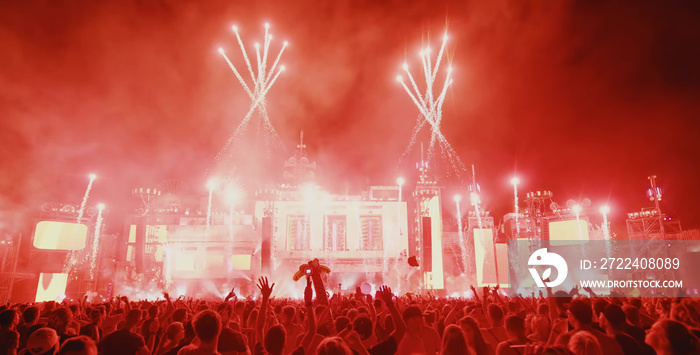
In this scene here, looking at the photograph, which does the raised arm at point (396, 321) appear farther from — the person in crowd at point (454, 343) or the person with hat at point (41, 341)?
the person with hat at point (41, 341)

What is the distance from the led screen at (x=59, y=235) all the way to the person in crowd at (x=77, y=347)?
150 feet

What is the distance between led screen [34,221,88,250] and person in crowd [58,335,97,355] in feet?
150

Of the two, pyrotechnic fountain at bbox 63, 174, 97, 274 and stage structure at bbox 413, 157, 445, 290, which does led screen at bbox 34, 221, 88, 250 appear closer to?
pyrotechnic fountain at bbox 63, 174, 97, 274

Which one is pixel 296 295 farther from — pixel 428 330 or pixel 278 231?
pixel 428 330

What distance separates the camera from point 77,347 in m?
3.70

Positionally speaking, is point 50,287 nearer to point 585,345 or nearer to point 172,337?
point 172,337

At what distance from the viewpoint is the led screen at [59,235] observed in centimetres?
4022

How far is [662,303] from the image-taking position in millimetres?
10656

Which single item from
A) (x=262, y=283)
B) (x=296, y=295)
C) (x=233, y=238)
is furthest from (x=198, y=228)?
(x=262, y=283)

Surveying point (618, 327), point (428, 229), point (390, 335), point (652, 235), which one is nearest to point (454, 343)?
point (390, 335)

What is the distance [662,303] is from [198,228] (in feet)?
174

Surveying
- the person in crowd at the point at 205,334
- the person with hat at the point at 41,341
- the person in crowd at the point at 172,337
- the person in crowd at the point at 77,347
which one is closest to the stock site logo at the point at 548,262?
the person in crowd at the point at 172,337

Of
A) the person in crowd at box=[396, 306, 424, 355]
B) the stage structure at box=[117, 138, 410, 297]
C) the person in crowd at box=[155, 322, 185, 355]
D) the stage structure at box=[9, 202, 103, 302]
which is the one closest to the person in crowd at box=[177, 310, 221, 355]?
the person in crowd at box=[155, 322, 185, 355]

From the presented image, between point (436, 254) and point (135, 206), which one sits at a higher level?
point (135, 206)
